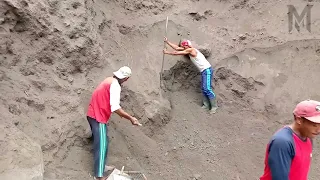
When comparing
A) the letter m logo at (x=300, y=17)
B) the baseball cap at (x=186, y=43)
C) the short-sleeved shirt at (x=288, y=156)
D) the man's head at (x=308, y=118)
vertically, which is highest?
the letter m logo at (x=300, y=17)

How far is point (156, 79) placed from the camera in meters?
7.50

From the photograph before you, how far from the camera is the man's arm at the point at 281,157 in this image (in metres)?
3.10

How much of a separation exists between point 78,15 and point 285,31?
→ 167 inches

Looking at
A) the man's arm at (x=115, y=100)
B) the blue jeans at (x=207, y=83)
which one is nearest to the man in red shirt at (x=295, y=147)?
the man's arm at (x=115, y=100)

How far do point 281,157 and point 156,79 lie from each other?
180 inches

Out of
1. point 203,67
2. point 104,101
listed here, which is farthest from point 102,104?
point 203,67

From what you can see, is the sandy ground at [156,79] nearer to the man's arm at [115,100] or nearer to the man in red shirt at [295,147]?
the man's arm at [115,100]

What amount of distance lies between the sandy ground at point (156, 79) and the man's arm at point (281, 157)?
9.84 feet

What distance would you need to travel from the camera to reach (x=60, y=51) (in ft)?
21.9

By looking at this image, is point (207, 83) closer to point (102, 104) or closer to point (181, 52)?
point (181, 52)

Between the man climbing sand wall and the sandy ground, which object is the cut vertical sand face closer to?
the sandy ground

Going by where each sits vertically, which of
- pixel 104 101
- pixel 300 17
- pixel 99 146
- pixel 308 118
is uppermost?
pixel 300 17

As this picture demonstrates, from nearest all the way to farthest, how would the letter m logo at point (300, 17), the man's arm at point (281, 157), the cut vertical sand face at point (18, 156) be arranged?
the man's arm at point (281, 157)
the cut vertical sand face at point (18, 156)
the letter m logo at point (300, 17)

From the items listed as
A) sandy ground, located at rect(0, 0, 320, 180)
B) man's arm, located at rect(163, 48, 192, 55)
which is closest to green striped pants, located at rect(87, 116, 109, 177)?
sandy ground, located at rect(0, 0, 320, 180)
